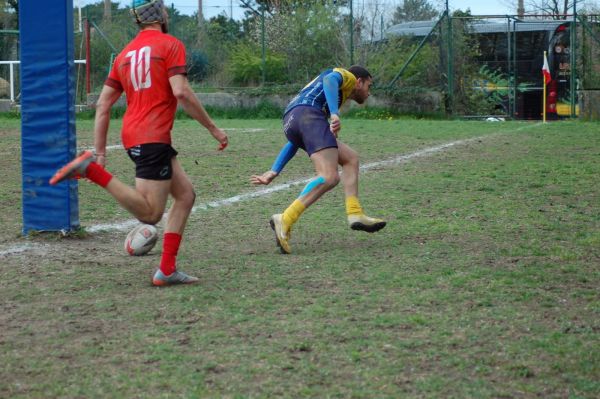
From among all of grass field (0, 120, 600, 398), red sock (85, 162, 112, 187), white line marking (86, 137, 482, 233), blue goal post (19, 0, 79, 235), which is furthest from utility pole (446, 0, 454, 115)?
red sock (85, 162, 112, 187)

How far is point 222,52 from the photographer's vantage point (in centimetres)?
3045

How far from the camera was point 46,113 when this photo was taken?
8.11m

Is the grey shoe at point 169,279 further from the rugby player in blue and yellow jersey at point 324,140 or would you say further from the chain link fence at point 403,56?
the chain link fence at point 403,56

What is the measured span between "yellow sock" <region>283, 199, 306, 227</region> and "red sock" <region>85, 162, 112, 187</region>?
5.76 feet

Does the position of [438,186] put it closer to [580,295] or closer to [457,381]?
[580,295]

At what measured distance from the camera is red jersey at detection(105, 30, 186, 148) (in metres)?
6.11

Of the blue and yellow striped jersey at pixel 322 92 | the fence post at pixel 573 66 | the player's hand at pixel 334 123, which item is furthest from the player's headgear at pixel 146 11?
the fence post at pixel 573 66

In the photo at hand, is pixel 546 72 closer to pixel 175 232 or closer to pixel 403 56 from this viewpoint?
pixel 403 56

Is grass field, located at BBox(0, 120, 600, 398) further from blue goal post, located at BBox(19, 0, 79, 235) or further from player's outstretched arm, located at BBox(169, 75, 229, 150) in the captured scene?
player's outstretched arm, located at BBox(169, 75, 229, 150)

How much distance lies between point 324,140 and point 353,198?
0.55 meters

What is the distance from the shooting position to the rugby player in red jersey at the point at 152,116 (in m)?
6.10

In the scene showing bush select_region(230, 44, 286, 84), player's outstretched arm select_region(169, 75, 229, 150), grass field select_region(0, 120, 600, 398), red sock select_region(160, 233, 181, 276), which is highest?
bush select_region(230, 44, 286, 84)

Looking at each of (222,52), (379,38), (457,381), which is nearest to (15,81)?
(222,52)

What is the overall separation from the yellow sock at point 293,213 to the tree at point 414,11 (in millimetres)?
23530
